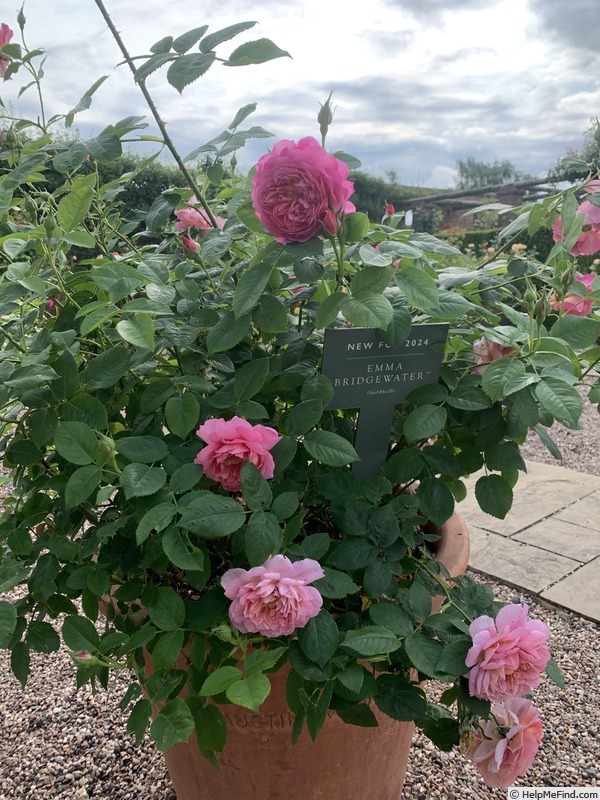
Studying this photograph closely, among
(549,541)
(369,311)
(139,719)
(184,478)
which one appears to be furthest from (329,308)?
(549,541)

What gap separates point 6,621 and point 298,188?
70 cm

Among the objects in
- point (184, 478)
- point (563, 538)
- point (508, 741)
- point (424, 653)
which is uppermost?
point (184, 478)

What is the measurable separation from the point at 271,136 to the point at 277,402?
18.3 inches

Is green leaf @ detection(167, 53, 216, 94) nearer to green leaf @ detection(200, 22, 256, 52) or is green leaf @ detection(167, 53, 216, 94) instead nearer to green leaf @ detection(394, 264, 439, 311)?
green leaf @ detection(200, 22, 256, 52)

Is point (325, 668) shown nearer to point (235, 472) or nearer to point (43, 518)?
point (235, 472)

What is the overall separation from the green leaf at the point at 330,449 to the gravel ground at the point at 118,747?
867 mm

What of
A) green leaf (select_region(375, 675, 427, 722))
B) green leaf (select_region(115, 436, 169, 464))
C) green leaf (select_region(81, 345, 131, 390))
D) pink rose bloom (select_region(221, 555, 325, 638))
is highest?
green leaf (select_region(81, 345, 131, 390))

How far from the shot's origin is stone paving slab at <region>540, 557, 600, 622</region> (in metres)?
2.36

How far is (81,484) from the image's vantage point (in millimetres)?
881

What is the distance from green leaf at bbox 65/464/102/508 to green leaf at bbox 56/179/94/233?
39 cm

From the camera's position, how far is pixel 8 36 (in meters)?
1.30

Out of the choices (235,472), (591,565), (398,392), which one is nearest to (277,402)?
(398,392)

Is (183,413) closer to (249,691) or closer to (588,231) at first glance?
(249,691)

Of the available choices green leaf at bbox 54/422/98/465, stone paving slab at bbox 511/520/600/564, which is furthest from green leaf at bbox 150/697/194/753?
stone paving slab at bbox 511/520/600/564
